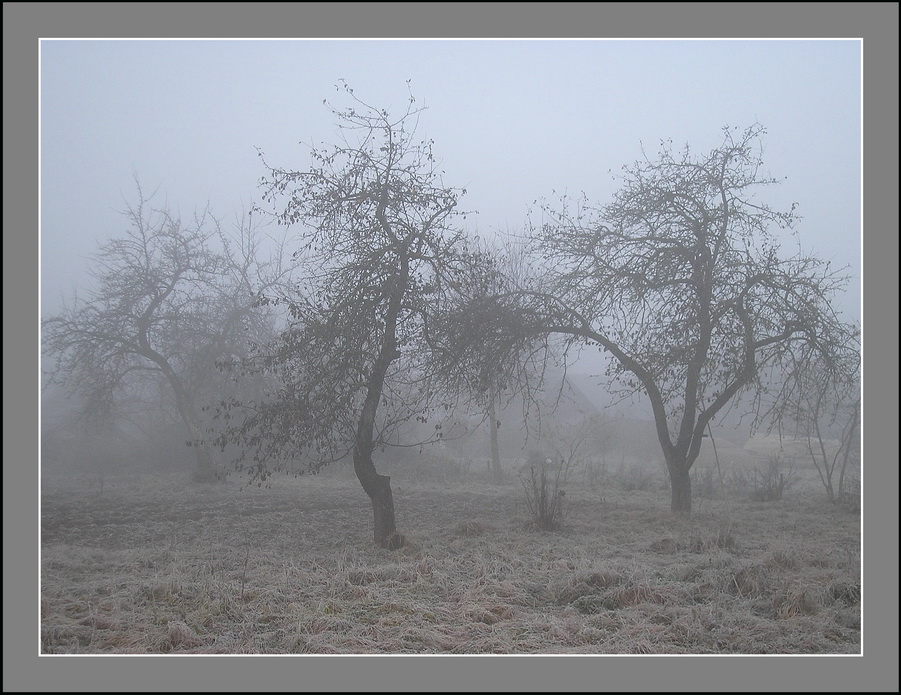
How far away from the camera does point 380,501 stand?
6.11 meters

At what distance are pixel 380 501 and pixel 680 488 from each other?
3.85 meters

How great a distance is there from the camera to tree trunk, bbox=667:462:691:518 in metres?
7.63

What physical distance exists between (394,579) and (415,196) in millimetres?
3383

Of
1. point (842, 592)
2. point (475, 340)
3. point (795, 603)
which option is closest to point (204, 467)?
point (475, 340)

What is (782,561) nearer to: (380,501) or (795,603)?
(795,603)

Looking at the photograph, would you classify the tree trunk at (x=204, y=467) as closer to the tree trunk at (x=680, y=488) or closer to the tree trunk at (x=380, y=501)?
the tree trunk at (x=380, y=501)

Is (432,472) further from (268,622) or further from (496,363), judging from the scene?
(268,622)

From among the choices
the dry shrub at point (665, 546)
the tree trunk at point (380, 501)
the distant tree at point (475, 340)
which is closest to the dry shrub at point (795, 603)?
the dry shrub at point (665, 546)

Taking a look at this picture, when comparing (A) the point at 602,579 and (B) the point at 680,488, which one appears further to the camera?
(B) the point at 680,488

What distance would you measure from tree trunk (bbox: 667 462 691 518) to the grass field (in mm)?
243

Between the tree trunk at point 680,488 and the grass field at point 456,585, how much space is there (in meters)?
0.24

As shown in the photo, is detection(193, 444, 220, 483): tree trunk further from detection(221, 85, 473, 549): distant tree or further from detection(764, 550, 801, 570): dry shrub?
detection(764, 550, 801, 570): dry shrub

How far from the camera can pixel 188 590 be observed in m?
4.58

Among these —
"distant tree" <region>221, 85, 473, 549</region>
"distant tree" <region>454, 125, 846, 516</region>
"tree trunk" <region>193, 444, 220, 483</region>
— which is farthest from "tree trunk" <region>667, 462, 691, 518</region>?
"tree trunk" <region>193, 444, 220, 483</region>
